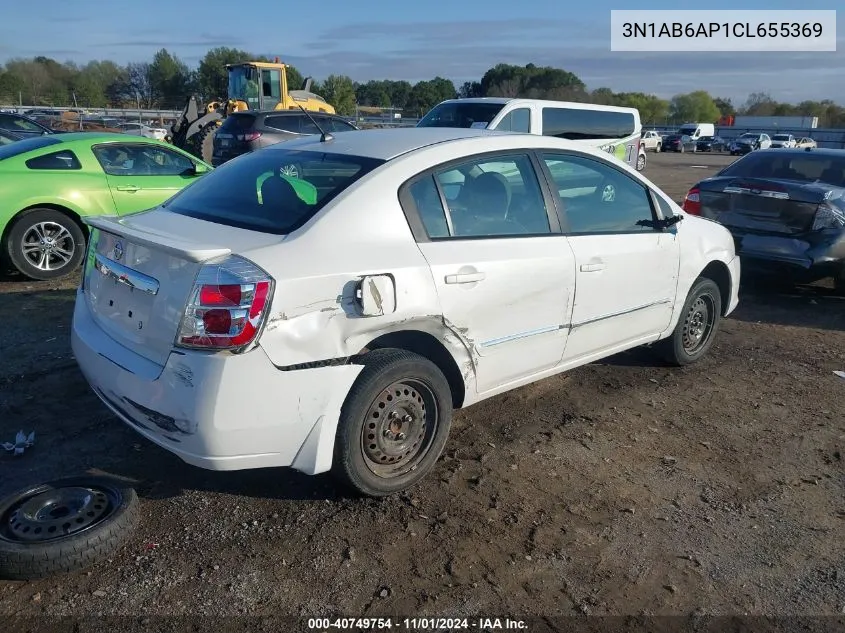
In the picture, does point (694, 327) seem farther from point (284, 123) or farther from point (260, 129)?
point (284, 123)

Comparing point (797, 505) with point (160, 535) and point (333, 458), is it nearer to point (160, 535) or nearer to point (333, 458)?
point (333, 458)

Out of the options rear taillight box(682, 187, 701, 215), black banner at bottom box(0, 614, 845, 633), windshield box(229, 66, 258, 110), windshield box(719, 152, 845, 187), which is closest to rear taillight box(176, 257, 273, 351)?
black banner at bottom box(0, 614, 845, 633)

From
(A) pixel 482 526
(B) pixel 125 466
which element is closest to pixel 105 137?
(B) pixel 125 466

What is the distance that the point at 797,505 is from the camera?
11.8 feet

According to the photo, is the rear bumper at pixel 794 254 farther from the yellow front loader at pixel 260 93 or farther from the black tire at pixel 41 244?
the yellow front loader at pixel 260 93

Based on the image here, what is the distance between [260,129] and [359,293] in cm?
1342

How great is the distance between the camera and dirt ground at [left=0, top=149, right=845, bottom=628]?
2826 mm

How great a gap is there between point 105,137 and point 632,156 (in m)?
10.3

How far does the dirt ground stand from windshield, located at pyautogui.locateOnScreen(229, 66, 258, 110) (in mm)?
21971

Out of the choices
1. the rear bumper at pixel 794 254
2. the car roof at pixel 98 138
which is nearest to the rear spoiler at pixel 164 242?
the car roof at pixel 98 138

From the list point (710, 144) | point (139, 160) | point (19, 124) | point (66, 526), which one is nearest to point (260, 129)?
point (19, 124)

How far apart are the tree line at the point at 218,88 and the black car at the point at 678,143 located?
6534mm

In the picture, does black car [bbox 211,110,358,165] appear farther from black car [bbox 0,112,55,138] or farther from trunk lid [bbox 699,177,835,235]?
trunk lid [bbox 699,177,835,235]

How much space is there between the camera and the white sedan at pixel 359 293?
2.93 meters
